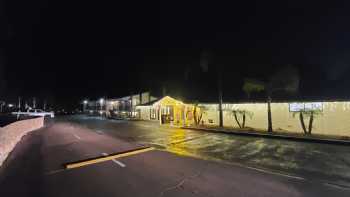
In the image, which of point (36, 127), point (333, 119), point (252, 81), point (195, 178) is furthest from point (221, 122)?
point (36, 127)

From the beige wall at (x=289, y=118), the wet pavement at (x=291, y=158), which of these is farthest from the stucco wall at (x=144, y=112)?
the wet pavement at (x=291, y=158)

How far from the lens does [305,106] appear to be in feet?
56.5

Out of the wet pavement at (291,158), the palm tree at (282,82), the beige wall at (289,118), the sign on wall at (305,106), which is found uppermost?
the palm tree at (282,82)

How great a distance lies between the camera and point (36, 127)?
1062 inches

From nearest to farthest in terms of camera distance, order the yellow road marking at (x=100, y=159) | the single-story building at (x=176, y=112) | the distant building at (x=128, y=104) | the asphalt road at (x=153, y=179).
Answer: the asphalt road at (x=153, y=179) < the yellow road marking at (x=100, y=159) < the single-story building at (x=176, y=112) < the distant building at (x=128, y=104)

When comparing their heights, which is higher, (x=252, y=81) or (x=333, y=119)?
(x=252, y=81)

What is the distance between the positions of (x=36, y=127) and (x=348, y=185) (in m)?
28.9

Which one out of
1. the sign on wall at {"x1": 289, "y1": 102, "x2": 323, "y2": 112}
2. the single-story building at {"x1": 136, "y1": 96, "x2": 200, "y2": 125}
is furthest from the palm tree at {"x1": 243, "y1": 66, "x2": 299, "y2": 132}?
the single-story building at {"x1": 136, "y1": 96, "x2": 200, "y2": 125}

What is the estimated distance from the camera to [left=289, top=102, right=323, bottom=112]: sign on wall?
54.6ft

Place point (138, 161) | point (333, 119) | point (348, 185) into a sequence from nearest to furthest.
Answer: point (348, 185) → point (138, 161) → point (333, 119)

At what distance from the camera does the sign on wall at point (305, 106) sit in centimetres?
1666

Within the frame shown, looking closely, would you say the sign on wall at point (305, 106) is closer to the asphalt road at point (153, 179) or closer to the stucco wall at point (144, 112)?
the asphalt road at point (153, 179)

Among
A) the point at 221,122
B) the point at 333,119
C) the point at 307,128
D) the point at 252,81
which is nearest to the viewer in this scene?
the point at 333,119

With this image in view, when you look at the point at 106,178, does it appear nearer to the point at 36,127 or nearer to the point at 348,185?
the point at 348,185
